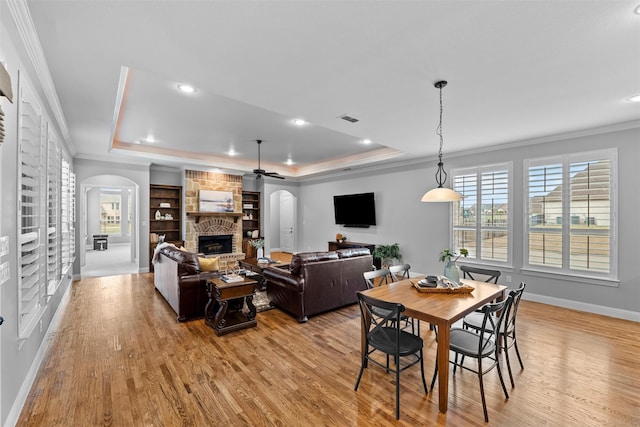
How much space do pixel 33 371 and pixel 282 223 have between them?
355 inches

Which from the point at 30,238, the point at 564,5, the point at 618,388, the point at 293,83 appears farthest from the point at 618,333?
the point at 30,238

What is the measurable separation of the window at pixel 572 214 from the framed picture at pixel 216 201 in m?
6.91

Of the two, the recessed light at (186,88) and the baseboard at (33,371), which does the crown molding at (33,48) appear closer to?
the recessed light at (186,88)

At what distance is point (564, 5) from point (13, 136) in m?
3.72

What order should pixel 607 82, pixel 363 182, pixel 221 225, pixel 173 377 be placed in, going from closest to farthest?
pixel 173 377, pixel 607 82, pixel 363 182, pixel 221 225

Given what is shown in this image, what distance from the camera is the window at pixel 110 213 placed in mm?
12203

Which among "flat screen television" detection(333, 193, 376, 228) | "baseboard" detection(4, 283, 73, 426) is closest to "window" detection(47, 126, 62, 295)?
"baseboard" detection(4, 283, 73, 426)

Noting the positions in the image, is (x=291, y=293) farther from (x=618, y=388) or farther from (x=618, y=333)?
(x=618, y=333)

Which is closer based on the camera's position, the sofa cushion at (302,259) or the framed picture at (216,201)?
the sofa cushion at (302,259)

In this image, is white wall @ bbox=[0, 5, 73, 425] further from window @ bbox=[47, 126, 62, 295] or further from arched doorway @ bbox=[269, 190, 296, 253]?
arched doorway @ bbox=[269, 190, 296, 253]

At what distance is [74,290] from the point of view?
5375 mm

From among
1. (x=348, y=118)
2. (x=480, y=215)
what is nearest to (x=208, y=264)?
(x=348, y=118)

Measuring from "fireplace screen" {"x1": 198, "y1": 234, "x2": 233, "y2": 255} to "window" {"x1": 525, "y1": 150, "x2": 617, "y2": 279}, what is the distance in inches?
279

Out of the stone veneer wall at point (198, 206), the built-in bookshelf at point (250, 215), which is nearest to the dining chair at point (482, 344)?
the stone veneer wall at point (198, 206)
